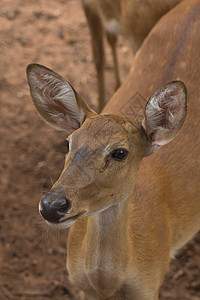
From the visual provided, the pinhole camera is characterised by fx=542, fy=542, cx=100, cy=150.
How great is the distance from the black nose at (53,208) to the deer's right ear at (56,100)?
0.66 metres

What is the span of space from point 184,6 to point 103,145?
2.06 m

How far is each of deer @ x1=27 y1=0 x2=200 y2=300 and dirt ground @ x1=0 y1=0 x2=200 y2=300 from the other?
0.36 m

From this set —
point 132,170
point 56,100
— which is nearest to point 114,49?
point 56,100

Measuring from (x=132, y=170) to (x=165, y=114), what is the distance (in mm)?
330

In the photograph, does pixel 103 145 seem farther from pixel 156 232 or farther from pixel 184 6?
pixel 184 6

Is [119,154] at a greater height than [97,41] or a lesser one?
greater

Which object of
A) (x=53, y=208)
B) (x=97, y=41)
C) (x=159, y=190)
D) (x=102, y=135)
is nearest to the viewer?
(x=53, y=208)

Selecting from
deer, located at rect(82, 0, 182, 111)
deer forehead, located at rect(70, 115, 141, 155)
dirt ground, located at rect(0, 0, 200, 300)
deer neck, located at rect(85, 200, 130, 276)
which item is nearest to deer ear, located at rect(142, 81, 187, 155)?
deer forehead, located at rect(70, 115, 141, 155)

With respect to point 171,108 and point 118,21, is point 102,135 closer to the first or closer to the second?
point 171,108

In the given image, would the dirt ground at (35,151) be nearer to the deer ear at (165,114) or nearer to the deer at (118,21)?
the deer at (118,21)

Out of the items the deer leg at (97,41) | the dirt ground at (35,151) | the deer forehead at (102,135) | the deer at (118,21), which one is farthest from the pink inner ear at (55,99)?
the deer leg at (97,41)

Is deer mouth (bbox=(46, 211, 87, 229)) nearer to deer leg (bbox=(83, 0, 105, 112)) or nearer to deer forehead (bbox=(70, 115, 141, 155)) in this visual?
deer forehead (bbox=(70, 115, 141, 155))

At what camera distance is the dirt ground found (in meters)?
4.17

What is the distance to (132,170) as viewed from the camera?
8.87 ft
